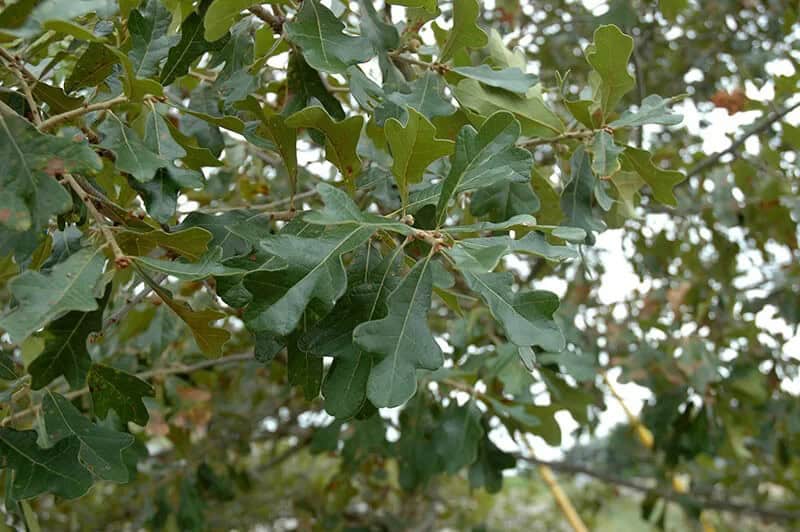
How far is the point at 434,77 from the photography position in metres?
1.24

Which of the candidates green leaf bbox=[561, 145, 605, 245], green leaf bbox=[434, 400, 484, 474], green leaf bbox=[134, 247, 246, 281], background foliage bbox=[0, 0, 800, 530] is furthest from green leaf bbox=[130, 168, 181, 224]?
green leaf bbox=[434, 400, 484, 474]

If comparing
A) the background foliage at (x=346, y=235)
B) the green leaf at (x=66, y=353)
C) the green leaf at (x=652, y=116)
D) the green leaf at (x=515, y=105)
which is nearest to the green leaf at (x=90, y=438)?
the background foliage at (x=346, y=235)

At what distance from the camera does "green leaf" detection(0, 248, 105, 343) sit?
79cm

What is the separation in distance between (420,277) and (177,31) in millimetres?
588

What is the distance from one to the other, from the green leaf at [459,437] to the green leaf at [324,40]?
2.99 ft

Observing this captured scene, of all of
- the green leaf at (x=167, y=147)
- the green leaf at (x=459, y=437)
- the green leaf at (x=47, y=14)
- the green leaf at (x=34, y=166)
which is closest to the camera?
the green leaf at (x=47, y=14)

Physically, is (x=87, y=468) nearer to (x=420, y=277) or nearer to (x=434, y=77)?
(x=420, y=277)

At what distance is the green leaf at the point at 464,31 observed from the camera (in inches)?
47.9

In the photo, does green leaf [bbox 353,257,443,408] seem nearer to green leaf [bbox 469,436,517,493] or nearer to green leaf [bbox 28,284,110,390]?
green leaf [bbox 28,284,110,390]

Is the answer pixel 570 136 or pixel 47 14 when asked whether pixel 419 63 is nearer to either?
pixel 570 136

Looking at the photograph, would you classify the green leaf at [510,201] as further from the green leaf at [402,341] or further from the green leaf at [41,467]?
the green leaf at [41,467]

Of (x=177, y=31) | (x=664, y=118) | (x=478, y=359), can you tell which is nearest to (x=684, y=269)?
(x=478, y=359)

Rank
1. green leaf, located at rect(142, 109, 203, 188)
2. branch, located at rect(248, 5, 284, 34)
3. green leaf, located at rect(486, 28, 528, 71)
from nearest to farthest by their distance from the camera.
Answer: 1. green leaf, located at rect(142, 109, 203, 188)
2. branch, located at rect(248, 5, 284, 34)
3. green leaf, located at rect(486, 28, 528, 71)

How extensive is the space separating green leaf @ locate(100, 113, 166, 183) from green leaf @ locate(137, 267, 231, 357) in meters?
0.13
